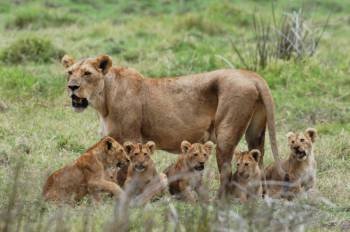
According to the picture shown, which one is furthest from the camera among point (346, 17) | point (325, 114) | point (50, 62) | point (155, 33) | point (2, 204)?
point (346, 17)

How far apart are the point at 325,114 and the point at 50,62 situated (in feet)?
12.7

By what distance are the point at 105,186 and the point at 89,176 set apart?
0.16m

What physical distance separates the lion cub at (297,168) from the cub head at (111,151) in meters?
1.23

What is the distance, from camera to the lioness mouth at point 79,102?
8.46 meters

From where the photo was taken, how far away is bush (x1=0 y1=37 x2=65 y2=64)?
13641 millimetres

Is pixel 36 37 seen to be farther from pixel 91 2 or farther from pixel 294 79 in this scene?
pixel 91 2

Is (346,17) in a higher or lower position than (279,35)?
lower

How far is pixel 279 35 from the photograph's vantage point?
13.6 metres

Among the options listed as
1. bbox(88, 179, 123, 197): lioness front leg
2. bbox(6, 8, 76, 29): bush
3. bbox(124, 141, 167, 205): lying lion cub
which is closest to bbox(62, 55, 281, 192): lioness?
bbox(124, 141, 167, 205): lying lion cub

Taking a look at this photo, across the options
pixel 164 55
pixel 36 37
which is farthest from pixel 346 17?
pixel 36 37

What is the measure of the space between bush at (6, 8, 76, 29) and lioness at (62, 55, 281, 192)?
785 cm

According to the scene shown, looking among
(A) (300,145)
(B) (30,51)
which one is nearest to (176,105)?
(A) (300,145)

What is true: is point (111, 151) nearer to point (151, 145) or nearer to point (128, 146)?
point (128, 146)

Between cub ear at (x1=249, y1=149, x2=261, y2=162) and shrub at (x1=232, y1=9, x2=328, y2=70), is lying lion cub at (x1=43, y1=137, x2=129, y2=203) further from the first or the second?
shrub at (x1=232, y1=9, x2=328, y2=70)
